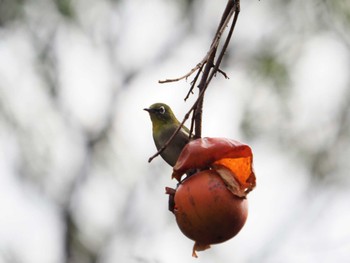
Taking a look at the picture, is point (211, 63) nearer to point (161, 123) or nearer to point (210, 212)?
point (210, 212)

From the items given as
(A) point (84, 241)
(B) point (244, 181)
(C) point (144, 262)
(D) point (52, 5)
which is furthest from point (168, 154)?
(A) point (84, 241)

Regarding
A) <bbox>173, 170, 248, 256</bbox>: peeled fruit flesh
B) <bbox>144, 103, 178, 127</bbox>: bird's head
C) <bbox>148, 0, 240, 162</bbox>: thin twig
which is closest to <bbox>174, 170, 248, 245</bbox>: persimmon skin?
<bbox>173, 170, 248, 256</bbox>: peeled fruit flesh

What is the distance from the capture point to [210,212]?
2486mm

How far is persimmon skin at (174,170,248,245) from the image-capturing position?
248 centimetres

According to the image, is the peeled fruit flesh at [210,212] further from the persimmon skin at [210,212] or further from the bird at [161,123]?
the bird at [161,123]

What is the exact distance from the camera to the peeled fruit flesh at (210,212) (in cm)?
248

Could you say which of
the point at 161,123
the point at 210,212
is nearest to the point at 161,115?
the point at 161,123

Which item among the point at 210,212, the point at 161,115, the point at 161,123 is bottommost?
the point at 210,212

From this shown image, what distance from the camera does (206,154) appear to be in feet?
8.50

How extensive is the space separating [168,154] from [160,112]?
3.56 feet

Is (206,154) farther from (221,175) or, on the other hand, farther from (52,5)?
(52,5)

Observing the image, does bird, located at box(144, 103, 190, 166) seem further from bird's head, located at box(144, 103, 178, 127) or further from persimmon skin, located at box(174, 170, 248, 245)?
persimmon skin, located at box(174, 170, 248, 245)

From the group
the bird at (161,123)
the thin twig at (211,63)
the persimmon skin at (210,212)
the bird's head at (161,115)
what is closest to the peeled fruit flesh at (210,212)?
the persimmon skin at (210,212)

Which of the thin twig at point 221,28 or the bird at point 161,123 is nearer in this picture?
the thin twig at point 221,28
